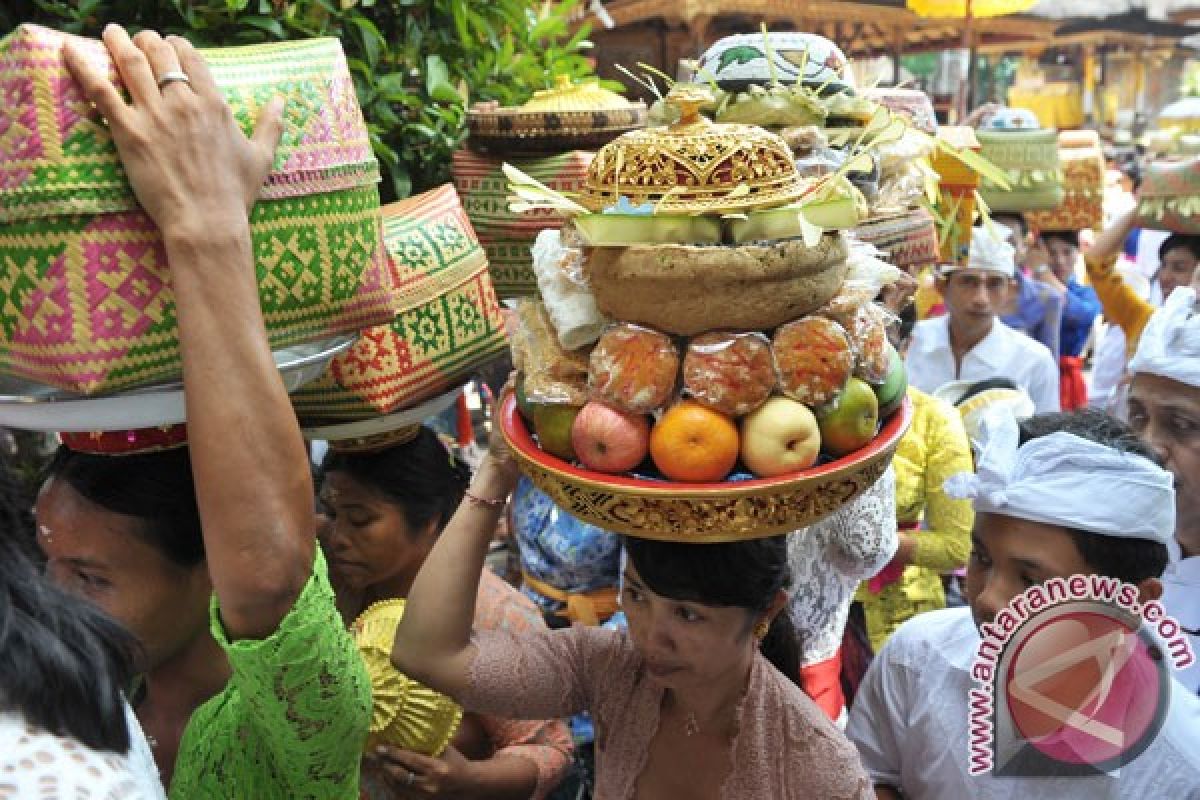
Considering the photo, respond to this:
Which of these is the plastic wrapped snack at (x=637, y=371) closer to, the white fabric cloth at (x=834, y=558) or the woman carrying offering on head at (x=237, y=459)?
the woman carrying offering on head at (x=237, y=459)

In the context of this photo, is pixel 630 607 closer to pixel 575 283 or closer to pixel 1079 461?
pixel 575 283

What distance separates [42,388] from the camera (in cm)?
138

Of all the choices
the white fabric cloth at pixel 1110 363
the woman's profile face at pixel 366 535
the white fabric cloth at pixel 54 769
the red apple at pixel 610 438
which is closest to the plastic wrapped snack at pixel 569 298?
the red apple at pixel 610 438

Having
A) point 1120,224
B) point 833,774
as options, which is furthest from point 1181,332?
point 1120,224

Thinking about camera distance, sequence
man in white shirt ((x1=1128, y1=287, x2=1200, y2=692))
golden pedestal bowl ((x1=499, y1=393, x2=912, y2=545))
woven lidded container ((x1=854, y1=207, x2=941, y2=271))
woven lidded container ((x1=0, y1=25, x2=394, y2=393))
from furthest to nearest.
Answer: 1. man in white shirt ((x1=1128, y1=287, x2=1200, y2=692))
2. woven lidded container ((x1=854, y1=207, x2=941, y2=271))
3. golden pedestal bowl ((x1=499, y1=393, x2=912, y2=545))
4. woven lidded container ((x1=0, y1=25, x2=394, y2=393))

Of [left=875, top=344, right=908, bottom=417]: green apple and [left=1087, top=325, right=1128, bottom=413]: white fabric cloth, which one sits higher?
[left=875, top=344, right=908, bottom=417]: green apple

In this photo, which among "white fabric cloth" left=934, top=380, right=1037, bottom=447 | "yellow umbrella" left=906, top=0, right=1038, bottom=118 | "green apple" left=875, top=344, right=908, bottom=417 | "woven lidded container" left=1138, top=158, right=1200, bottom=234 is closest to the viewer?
"green apple" left=875, top=344, right=908, bottom=417

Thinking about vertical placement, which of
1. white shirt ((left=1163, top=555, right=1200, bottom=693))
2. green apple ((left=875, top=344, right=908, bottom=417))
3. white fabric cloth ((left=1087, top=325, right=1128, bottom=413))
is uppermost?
green apple ((left=875, top=344, right=908, bottom=417))

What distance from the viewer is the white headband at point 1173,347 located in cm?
262

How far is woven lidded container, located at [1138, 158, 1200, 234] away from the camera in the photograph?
4387 mm

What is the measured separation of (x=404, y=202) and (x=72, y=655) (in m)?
1.19

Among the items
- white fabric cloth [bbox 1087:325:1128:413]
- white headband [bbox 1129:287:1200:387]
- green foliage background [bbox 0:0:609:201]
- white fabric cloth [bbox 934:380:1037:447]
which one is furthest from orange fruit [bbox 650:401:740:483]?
white fabric cloth [bbox 1087:325:1128:413]

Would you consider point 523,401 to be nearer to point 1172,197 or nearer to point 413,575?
point 413,575

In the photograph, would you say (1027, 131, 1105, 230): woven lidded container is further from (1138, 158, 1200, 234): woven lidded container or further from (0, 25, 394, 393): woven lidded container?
(0, 25, 394, 393): woven lidded container
